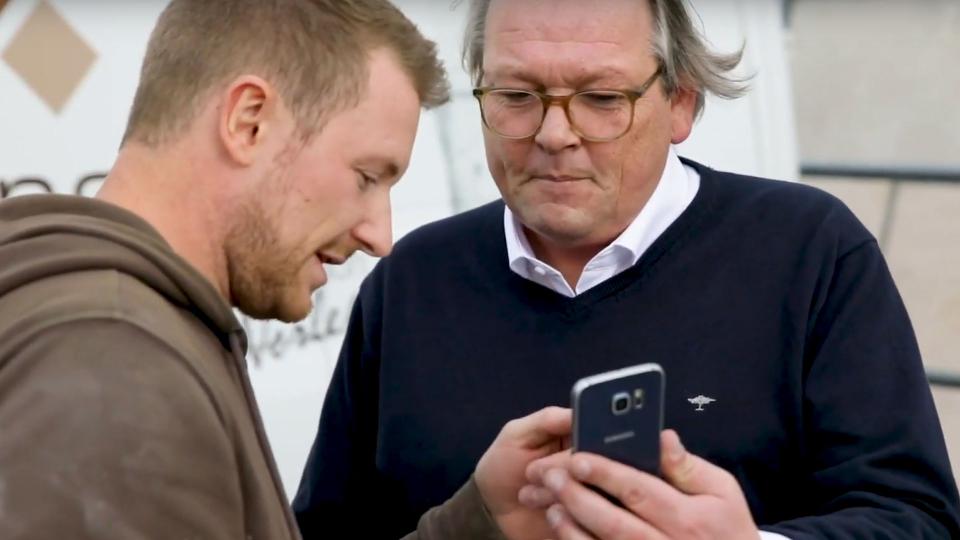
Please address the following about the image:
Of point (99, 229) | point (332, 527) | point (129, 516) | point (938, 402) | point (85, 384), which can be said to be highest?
point (99, 229)

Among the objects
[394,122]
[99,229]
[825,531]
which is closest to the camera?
[99,229]

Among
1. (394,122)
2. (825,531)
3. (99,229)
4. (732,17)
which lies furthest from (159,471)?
(732,17)

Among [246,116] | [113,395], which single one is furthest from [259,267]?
[113,395]

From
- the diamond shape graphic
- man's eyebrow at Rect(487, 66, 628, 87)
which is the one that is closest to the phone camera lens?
man's eyebrow at Rect(487, 66, 628, 87)

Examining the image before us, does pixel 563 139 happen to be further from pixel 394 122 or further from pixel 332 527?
pixel 332 527

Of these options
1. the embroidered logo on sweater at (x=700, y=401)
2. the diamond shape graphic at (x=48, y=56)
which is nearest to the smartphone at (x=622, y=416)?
the embroidered logo on sweater at (x=700, y=401)

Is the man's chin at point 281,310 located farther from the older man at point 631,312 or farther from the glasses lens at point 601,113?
the glasses lens at point 601,113

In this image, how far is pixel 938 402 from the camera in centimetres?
461

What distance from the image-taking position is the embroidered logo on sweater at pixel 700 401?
6.85 feet

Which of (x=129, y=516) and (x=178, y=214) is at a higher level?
(x=178, y=214)

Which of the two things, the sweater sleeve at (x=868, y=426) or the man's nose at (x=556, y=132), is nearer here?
the sweater sleeve at (x=868, y=426)

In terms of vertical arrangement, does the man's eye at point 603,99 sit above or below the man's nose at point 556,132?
above

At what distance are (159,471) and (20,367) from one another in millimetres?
150

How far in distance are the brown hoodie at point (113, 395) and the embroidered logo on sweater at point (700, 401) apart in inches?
30.0
